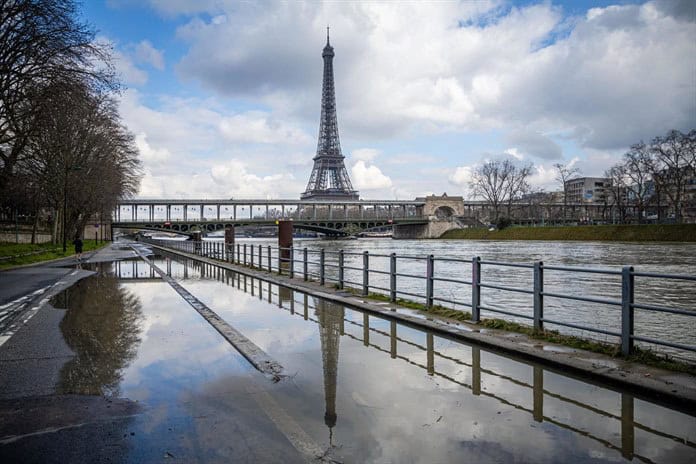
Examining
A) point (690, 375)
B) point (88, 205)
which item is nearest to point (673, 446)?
point (690, 375)

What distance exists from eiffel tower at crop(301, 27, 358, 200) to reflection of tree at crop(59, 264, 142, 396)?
12619 centimetres

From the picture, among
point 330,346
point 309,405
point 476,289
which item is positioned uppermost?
point 476,289

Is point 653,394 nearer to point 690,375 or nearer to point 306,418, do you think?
point 690,375

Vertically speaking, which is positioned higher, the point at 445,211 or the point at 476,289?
the point at 445,211

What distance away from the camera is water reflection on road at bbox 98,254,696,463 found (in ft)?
14.8

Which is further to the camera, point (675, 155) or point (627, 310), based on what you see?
point (675, 155)

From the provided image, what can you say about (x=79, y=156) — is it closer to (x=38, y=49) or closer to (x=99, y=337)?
(x=38, y=49)

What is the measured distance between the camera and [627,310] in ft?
24.4

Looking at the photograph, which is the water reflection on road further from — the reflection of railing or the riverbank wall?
the riverbank wall

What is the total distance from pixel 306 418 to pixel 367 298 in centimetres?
934

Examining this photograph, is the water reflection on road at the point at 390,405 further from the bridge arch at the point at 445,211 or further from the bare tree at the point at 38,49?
the bridge arch at the point at 445,211

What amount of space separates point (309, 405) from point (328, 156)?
135 meters

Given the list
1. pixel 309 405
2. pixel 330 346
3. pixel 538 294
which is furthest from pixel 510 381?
pixel 330 346

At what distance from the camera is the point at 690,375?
21.4 ft
